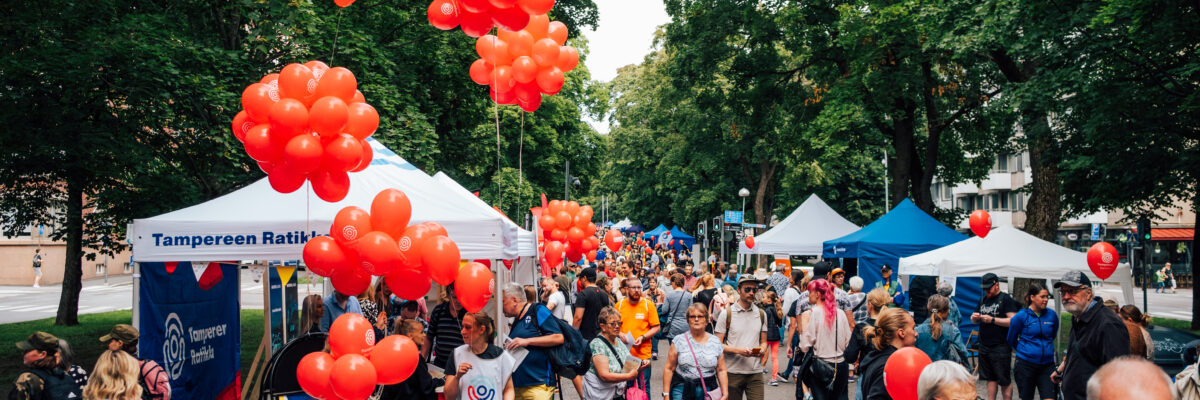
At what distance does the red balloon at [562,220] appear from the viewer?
16.4 m

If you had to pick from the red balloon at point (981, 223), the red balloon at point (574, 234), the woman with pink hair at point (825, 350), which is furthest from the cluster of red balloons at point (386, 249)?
the red balloon at point (981, 223)

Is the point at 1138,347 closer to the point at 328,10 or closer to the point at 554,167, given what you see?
the point at 328,10

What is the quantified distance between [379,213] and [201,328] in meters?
5.22

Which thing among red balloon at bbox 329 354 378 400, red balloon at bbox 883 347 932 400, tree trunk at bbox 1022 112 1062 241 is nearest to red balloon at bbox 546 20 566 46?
red balloon at bbox 329 354 378 400

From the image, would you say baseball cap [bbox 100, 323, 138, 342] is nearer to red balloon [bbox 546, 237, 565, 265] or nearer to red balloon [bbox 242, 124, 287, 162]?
red balloon [bbox 242, 124, 287, 162]

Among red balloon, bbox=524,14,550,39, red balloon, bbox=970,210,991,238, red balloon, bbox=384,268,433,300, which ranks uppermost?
red balloon, bbox=524,14,550,39

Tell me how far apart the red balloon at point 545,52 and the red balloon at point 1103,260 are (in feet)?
26.0

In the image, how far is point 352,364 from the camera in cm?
539

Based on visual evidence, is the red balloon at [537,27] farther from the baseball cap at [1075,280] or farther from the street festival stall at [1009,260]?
the street festival stall at [1009,260]

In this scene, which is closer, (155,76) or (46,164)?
(155,76)

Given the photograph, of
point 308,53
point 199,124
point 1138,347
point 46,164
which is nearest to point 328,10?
point 308,53

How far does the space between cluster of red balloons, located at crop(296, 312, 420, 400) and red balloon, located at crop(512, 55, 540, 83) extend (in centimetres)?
284

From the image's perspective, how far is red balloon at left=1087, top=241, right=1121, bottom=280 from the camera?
11.5 m

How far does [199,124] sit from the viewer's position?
1366cm
